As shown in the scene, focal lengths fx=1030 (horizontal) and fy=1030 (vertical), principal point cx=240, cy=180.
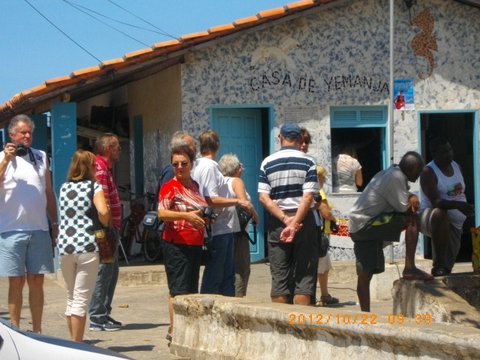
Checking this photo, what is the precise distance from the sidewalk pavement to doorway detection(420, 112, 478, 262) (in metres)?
2.48

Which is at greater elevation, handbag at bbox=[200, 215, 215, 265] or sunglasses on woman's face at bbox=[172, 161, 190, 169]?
sunglasses on woman's face at bbox=[172, 161, 190, 169]

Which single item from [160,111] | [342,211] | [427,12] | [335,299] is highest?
[427,12]

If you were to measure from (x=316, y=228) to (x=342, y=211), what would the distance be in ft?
20.9


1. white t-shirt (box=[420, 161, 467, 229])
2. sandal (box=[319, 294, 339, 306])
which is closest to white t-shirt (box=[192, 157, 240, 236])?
white t-shirt (box=[420, 161, 467, 229])

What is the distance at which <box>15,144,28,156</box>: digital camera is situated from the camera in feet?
26.9

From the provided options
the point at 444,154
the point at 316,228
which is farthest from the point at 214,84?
the point at 316,228

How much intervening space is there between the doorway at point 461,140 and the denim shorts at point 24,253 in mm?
8417

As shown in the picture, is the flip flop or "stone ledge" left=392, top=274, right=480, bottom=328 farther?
the flip flop

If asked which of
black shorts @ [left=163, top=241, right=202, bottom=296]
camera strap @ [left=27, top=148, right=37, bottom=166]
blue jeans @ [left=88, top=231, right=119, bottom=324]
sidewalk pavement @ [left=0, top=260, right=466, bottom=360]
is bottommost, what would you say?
sidewalk pavement @ [left=0, top=260, right=466, bottom=360]

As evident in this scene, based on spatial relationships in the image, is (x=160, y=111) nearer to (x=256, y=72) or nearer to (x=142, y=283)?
(x=256, y=72)

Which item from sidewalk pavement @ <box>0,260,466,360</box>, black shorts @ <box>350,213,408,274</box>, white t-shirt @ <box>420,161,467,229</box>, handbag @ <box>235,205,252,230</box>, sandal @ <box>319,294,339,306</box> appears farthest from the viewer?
sandal @ <box>319,294,339,306</box>

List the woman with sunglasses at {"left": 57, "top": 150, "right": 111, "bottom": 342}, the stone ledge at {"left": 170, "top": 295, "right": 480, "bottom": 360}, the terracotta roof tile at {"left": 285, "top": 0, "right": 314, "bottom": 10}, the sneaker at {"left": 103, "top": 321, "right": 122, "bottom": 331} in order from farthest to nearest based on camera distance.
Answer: the terracotta roof tile at {"left": 285, "top": 0, "right": 314, "bottom": 10}, the sneaker at {"left": 103, "top": 321, "right": 122, "bottom": 331}, the woman with sunglasses at {"left": 57, "top": 150, "right": 111, "bottom": 342}, the stone ledge at {"left": 170, "top": 295, "right": 480, "bottom": 360}

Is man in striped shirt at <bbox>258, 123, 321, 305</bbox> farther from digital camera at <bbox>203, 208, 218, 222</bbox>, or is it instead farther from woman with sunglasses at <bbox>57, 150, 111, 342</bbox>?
woman with sunglasses at <bbox>57, 150, 111, 342</bbox>

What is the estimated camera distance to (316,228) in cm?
871
